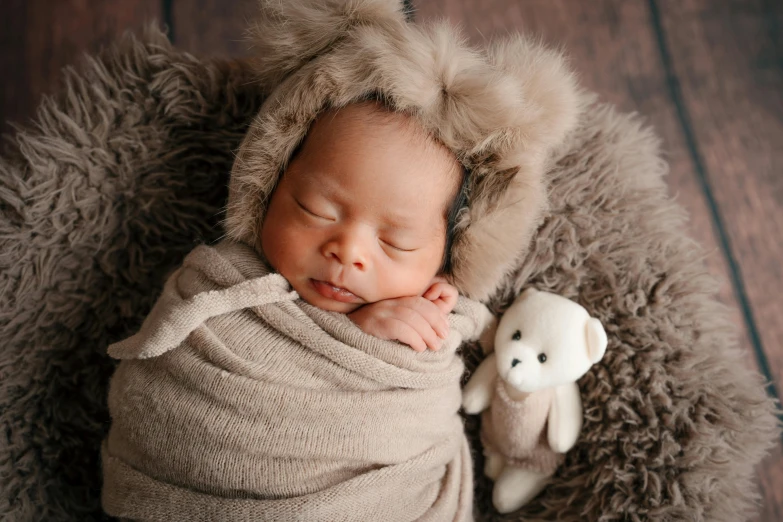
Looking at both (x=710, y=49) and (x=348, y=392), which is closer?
(x=348, y=392)

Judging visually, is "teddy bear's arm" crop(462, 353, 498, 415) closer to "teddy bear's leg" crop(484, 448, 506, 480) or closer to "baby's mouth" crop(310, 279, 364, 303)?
"teddy bear's leg" crop(484, 448, 506, 480)

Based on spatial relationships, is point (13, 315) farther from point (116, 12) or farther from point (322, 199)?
point (116, 12)

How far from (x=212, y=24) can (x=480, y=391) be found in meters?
1.14

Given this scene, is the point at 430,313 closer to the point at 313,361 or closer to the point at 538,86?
the point at 313,361

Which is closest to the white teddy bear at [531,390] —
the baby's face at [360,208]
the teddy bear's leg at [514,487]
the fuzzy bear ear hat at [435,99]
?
the teddy bear's leg at [514,487]

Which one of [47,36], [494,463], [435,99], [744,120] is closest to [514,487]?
[494,463]

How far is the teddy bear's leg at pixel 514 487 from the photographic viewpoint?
43.8 inches

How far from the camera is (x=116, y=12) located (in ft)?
5.07

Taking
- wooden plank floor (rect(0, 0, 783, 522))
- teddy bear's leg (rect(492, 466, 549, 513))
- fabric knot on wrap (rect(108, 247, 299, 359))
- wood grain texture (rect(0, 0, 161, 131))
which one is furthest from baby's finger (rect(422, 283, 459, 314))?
wood grain texture (rect(0, 0, 161, 131))

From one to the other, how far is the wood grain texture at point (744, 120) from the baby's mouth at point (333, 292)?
102 centimetres

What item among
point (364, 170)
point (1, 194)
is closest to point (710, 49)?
point (364, 170)

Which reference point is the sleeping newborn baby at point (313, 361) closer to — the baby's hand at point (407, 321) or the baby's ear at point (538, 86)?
the baby's hand at point (407, 321)

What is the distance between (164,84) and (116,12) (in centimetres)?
56

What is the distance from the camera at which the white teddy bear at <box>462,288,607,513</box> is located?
1.00 m
